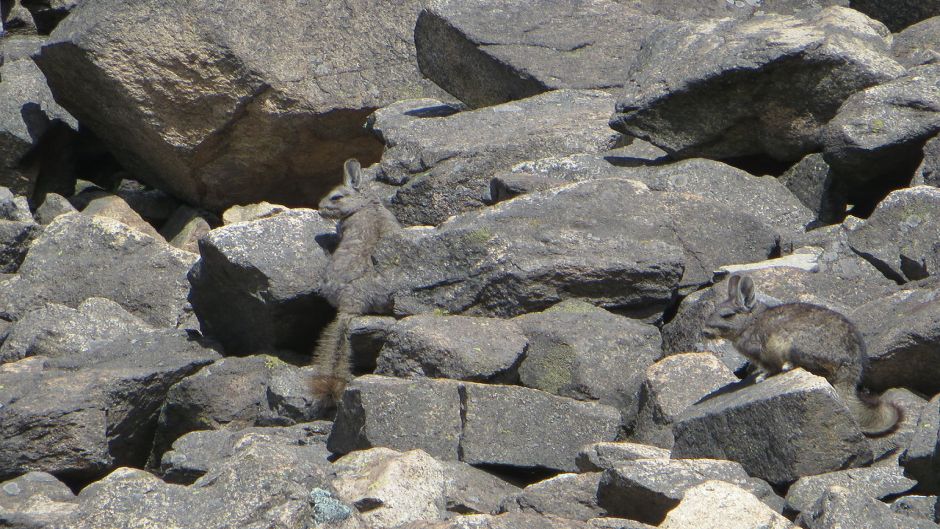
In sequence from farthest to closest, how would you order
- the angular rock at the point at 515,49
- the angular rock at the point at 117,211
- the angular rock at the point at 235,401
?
the angular rock at the point at 117,211 < the angular rock at the point at 515,49 < the angular rock at the point at 235,401

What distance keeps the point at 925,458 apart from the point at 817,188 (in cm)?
424

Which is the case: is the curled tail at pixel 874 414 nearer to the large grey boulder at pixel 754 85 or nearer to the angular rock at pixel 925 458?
the angular rock at pixel 925 458

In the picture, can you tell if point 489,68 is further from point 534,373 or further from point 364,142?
point 534,373

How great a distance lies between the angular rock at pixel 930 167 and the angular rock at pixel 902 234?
28cm

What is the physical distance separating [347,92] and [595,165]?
3.05m

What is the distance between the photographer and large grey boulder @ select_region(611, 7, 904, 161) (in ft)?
30.0

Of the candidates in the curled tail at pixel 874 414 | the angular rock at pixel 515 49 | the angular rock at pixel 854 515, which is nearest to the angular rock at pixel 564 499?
the angular rock at pixel 854 515

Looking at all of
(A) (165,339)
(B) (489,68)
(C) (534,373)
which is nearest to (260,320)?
(A) (165,339)

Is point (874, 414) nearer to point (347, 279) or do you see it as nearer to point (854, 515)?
point (854, 515)

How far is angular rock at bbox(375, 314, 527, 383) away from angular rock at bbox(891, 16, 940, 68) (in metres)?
4.52

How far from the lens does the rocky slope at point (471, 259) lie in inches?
216

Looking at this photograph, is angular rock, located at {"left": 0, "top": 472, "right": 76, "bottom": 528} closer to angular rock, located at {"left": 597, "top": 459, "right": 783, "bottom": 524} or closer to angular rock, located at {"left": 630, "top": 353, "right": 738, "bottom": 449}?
angular rock, located at {"left": 597, "top": 459, "right": 783, "bottom": 524}

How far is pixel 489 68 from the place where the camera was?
10930mm

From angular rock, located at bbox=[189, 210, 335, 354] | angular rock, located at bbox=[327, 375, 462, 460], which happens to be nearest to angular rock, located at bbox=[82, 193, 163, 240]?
angular rock, located at bbox=[189, 210, 335, 354]
